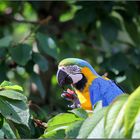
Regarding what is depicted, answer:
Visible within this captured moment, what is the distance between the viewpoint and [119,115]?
94cm

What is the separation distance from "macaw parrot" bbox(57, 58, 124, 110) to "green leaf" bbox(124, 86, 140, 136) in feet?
2.46

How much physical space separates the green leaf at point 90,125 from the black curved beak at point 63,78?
2.60ft

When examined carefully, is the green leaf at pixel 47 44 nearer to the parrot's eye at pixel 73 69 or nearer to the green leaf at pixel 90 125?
the parrot's eye at pixel 73 69

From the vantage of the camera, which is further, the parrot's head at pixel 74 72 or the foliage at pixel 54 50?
the parrot's head at pixel 74 72

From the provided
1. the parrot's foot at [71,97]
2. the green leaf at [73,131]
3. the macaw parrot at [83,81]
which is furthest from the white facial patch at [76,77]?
the green leaf at [73,131]

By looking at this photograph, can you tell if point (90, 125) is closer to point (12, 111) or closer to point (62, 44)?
point (12, 111)

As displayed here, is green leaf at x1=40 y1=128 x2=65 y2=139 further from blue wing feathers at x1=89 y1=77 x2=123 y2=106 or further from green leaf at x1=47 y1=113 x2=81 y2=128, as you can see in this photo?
blue wing feathers at x1=89 y1=77 x2=123 y2=106

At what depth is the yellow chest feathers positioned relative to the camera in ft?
5.77

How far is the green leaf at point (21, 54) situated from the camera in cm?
234

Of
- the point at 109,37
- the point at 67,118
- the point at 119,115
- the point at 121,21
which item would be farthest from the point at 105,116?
the point at 121,21

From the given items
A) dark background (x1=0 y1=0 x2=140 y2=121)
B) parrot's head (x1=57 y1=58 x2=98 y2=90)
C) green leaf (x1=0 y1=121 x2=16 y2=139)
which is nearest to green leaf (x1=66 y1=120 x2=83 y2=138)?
green leaf (x1=0 y1=121 x2=16 y2=139)

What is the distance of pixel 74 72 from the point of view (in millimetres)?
1842

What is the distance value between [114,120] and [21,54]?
1.47 metres

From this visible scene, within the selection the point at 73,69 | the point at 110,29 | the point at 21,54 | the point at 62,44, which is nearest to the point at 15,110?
the point at 73,69
